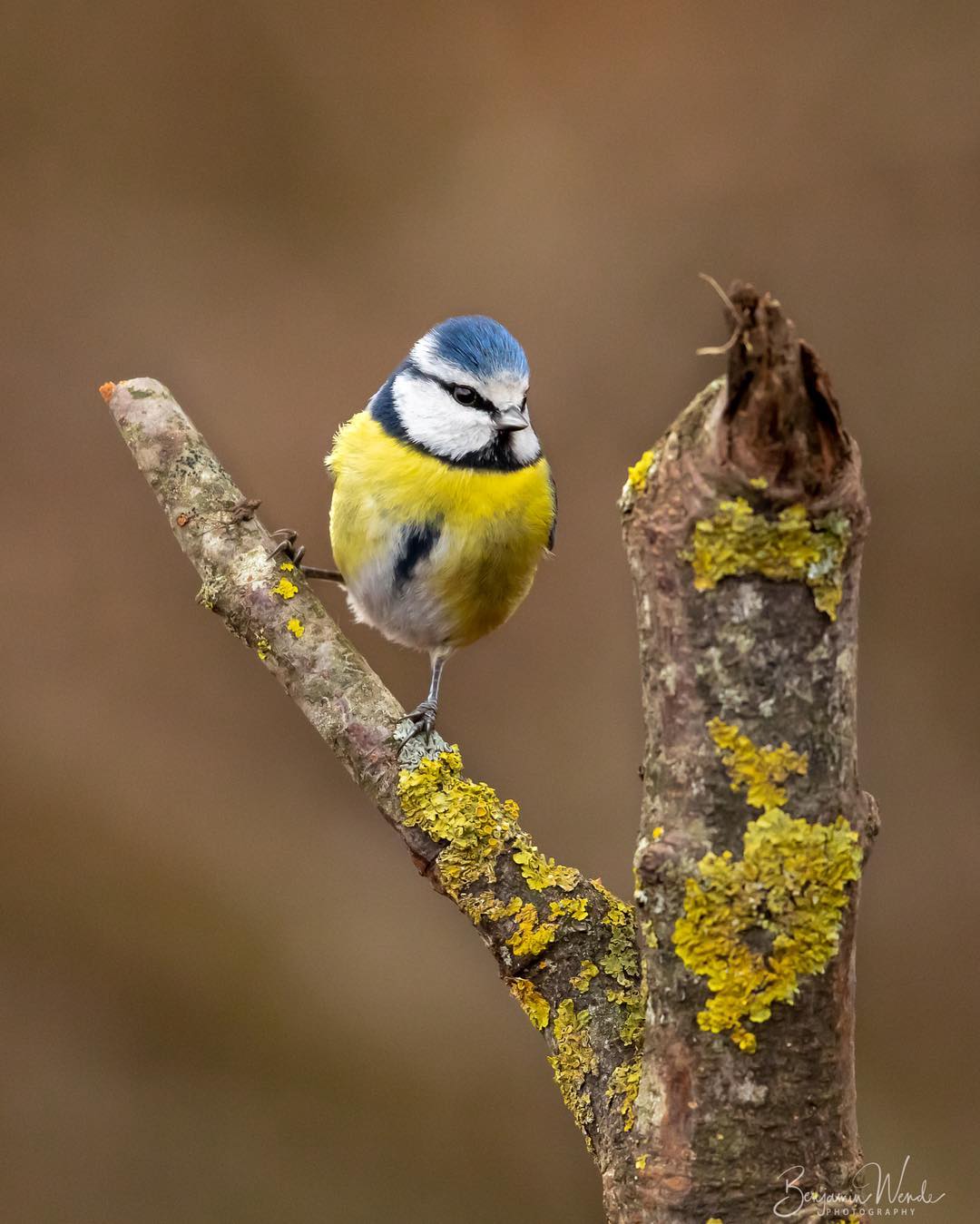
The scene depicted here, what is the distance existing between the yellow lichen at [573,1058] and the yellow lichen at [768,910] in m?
0.17

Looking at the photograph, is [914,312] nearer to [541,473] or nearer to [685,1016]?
[541,473]

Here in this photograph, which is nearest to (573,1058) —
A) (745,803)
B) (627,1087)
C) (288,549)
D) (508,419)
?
(627,1087)

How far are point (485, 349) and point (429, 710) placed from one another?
48cm

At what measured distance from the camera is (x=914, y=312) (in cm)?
264

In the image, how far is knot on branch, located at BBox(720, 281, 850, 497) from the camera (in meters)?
0.86

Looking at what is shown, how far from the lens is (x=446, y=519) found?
1.68 m

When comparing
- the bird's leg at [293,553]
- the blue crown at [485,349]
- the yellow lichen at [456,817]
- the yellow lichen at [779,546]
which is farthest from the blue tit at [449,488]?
the yellow lichen at [779,546]

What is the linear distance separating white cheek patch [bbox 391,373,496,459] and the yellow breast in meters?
0.02

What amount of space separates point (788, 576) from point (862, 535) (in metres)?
0.07

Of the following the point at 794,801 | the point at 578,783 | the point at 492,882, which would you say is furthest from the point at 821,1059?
→ the point at 578,783

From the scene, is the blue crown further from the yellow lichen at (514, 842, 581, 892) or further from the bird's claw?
the yellow lichen at (514, 842, 581, 892)

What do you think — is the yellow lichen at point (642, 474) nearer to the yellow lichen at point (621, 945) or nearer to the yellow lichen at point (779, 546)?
the yellow lichen at point (779, 546)

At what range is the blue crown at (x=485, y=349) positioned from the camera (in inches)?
65.9

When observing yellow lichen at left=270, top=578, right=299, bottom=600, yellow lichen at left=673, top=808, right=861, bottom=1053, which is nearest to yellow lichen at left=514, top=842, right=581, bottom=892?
yellow lichen at left=673, top=808, right=861, bottom=1053
